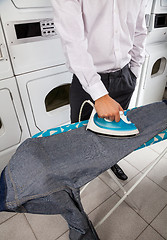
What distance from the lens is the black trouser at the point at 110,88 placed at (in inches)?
42.4

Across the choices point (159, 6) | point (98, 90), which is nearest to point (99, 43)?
point (98, 90)

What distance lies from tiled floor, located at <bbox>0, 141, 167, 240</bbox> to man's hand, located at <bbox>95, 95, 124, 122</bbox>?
2.91ft

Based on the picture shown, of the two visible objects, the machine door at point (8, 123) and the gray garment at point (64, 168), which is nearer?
the gray garment at point (64, 168)

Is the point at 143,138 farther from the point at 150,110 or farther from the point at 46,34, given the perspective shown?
the point at 46,34

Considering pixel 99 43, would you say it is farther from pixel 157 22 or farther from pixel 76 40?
pixel 157 22

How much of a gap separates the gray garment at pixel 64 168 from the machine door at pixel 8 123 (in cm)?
65

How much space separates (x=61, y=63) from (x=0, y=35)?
50 cm

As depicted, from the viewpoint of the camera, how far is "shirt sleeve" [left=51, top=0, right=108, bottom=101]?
0.74 m

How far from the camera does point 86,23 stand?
0.86 m

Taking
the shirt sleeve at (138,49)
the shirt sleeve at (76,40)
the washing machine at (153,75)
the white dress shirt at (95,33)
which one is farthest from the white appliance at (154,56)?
the shirt sleeve at (76,40)

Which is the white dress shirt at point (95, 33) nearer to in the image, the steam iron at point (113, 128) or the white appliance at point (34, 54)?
the steam iron at point (113, 128)

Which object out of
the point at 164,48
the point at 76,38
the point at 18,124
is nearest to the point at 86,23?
the point at 76,38

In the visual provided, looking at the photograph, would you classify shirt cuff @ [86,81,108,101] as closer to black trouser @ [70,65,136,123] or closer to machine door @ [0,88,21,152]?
black trouser @ [70,65,136,123]

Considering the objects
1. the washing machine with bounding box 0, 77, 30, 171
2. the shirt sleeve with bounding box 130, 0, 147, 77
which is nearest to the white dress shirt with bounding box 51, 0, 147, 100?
the shirt sleeve with bounding box 130, 0, 147, 77
